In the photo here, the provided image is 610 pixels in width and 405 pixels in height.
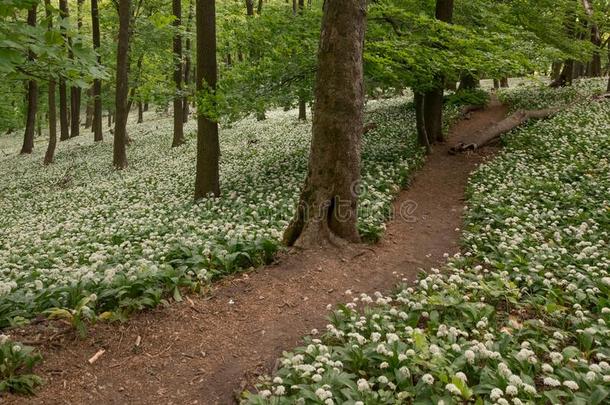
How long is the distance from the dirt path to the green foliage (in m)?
0.12

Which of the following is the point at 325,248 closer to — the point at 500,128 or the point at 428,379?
the point at 428,379

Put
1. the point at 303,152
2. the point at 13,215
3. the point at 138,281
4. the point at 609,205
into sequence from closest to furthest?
1. the point at 138,281
2. the point at 609,205
3. the point at 13,215
4. the point at 303,152

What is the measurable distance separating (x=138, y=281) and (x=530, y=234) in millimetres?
7531

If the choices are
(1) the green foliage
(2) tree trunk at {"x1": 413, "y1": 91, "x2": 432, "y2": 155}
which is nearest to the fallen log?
(2) tree trunk at {"x1": 413, "y1": 91, "x2": 432, "y2": 155}

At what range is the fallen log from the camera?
55.5 ft

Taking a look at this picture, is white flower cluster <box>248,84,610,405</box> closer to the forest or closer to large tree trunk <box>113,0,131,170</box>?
the forest

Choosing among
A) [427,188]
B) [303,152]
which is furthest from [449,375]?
[303,152]

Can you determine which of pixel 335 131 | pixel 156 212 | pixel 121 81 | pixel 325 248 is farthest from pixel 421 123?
pixel 121 81

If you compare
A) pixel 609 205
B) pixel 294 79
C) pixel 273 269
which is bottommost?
pixel 273 269

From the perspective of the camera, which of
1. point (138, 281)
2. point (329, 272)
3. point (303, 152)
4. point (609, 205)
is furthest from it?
point (303, 152)

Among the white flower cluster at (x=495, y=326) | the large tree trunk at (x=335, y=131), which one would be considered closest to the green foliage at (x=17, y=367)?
the white flower cluster at (x=495, y=326)

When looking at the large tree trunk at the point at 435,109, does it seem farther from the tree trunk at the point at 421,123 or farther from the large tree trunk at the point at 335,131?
the large tree trunk at the point at 335,131

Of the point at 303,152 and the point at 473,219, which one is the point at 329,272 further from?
the point at 303,152

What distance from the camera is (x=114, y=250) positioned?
29.9 feet
